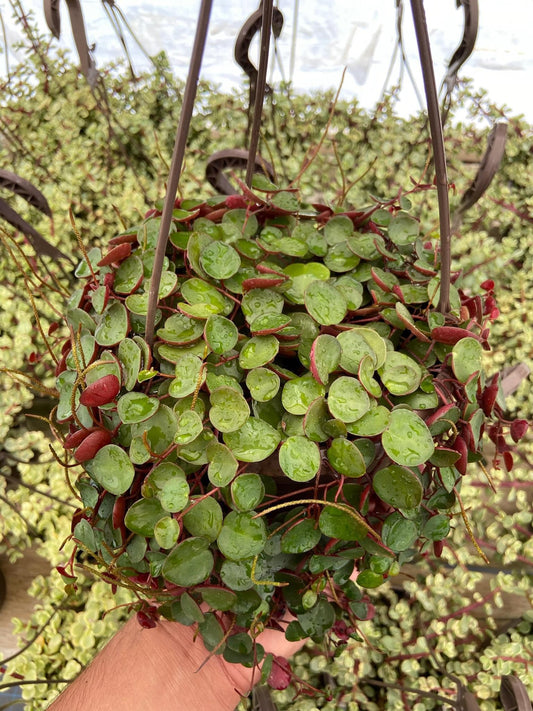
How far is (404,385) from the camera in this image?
18.4 inches

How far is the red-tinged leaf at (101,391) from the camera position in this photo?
442 mm

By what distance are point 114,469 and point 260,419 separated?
0.46 feet

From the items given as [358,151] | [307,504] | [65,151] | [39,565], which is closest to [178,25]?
[65,151]

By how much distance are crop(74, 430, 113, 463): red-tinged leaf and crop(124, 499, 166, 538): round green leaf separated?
6 centimetres

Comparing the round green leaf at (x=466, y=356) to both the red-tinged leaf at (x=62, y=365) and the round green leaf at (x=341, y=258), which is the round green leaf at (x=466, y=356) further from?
the red-tinged leaf at (x=62, y=365)

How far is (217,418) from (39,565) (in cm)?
91

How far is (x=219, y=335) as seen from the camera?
476mm

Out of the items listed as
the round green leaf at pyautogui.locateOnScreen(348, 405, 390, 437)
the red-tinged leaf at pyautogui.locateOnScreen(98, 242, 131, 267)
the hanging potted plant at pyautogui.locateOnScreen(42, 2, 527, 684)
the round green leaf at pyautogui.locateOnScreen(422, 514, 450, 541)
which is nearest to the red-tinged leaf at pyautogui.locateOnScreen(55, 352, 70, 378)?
the hanging potted plant at pyautogui.locateOnScreen(42, 2, 527, 684)

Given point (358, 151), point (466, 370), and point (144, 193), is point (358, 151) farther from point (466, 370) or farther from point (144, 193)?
point (466, 370)

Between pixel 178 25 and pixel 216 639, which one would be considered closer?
pixel 216 639

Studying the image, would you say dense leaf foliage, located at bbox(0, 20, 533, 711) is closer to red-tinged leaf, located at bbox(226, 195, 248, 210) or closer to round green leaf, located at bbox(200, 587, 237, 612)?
red-tinged leaf, located at bbox(226, 195, 248, 210)

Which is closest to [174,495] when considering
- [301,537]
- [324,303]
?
[301,537]

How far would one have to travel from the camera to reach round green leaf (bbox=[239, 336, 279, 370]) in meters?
0.46

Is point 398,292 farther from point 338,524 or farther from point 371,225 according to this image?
point 338,524
